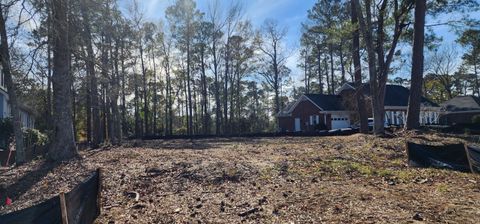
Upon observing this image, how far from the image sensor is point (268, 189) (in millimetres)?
7832

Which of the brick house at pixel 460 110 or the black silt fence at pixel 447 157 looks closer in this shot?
the black silt fence at pixel 447 157

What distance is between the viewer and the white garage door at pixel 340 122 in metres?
41.3

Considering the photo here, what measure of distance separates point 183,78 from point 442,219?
46.4 metres

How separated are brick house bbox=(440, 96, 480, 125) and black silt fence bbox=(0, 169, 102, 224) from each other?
44346mm

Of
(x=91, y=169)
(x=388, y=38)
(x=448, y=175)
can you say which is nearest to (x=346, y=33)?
(x=388, y=38)

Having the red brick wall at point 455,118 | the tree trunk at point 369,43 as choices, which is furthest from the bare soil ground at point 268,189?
the red brick wall at point 455,118

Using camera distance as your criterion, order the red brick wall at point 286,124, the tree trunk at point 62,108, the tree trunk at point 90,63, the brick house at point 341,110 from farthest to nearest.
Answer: the red brick wall at point 286,124 → the brick house at point 341,110 → the tree trunk at point 90,63 → the tree trunk at point 62,108

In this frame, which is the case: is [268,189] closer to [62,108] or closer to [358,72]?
[62,108]

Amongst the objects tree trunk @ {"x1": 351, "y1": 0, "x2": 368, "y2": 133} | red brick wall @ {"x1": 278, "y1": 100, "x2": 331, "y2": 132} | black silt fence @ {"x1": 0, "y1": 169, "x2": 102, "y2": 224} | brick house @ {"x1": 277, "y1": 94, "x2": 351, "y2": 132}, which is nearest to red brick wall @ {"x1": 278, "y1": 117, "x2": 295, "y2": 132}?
red brick wall @ {"x1": 278, "y1": 100, "x2": 331, "y2": 132}

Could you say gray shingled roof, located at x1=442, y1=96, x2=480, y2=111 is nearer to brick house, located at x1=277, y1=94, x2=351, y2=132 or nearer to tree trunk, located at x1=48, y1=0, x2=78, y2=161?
brick house, located at x1=277, y1=94, x2=351, y2=132

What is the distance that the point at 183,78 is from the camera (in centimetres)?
5059

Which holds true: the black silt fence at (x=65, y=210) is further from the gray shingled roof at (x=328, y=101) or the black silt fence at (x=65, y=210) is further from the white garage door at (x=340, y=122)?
the white garage door at (x=340, y=122)

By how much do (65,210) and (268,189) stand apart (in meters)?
3.98

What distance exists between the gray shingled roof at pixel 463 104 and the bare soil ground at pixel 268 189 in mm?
38198
